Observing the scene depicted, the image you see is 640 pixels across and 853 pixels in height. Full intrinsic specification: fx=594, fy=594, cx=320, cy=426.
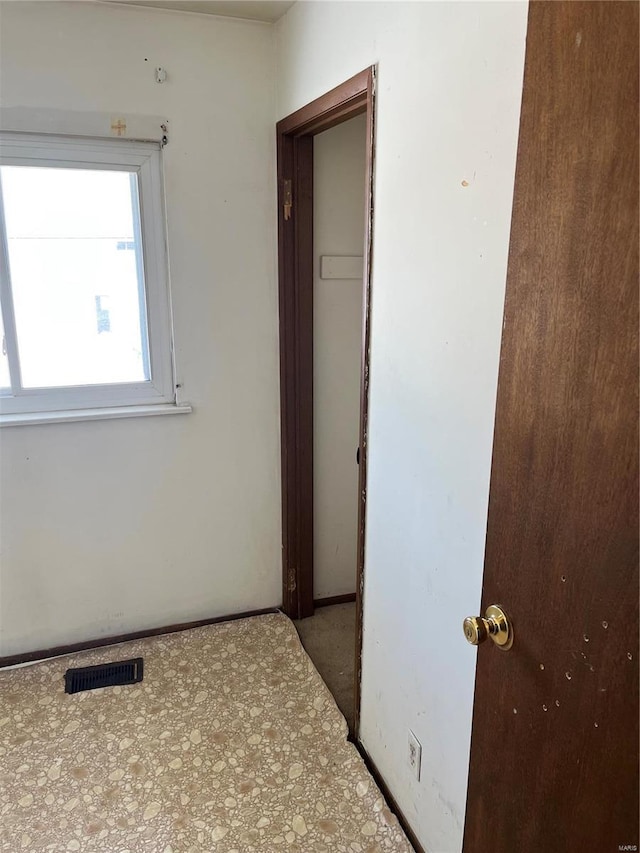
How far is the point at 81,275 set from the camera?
2.19m

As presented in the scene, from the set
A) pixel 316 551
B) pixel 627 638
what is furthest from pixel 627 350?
pixel 316 551

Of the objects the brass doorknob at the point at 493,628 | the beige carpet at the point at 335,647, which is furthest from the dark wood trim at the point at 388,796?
the brass doorknob at the point at 493,628

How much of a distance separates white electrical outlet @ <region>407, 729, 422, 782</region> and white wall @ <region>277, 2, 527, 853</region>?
0.09ft

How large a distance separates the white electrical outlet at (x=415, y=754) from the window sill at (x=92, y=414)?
1.42m

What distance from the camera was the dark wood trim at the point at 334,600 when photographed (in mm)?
2811

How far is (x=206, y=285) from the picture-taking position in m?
2.30

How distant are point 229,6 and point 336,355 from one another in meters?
1.31

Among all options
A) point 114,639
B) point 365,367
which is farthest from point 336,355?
point 114,639

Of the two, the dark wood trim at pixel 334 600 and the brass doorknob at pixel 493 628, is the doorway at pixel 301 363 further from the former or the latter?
the brass doorknob at pixel 493 628

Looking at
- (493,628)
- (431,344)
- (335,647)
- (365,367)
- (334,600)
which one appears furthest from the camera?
(334,600)

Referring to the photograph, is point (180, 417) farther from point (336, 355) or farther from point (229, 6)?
point (229, 6)

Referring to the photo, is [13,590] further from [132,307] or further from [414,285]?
[414,285]

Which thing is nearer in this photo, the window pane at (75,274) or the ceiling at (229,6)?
the ceiling at (229,6)

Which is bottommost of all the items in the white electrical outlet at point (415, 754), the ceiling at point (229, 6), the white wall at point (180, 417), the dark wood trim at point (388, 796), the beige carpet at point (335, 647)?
the beige carpet at point (335, 647)
